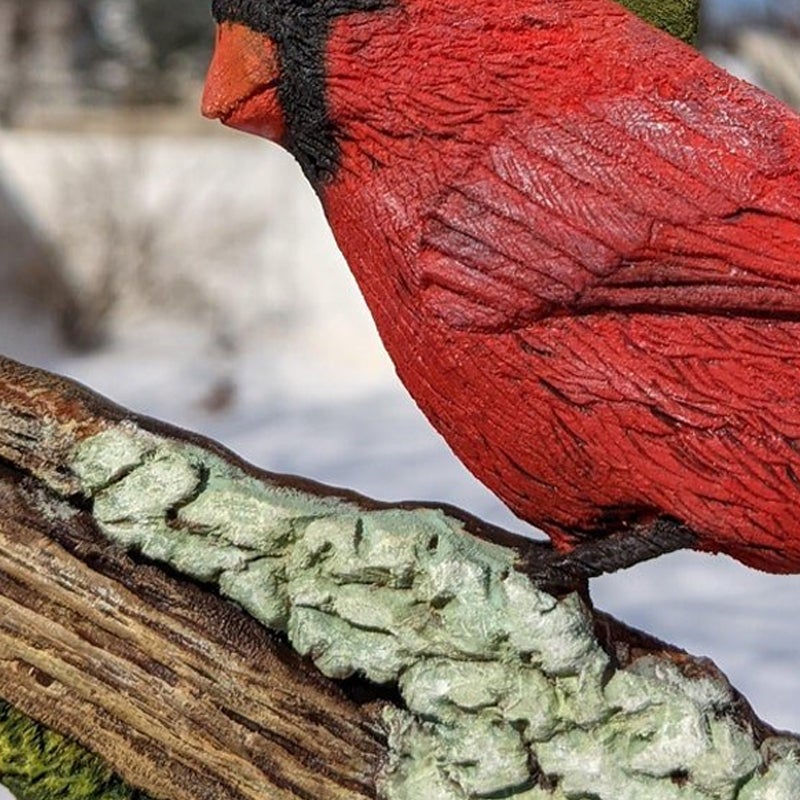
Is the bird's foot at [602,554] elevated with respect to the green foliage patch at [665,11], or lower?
lower

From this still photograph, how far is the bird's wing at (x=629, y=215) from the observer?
0.77m

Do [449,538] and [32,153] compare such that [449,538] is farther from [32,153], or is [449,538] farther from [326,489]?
[32,153]

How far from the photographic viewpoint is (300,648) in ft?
2.93

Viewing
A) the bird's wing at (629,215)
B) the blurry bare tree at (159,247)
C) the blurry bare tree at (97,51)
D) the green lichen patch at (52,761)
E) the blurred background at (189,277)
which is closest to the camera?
the bird's wing at (629,215)

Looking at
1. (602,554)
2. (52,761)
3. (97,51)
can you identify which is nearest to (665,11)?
(602,554)

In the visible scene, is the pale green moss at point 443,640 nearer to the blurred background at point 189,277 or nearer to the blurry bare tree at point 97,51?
the blurred background at point 189,277

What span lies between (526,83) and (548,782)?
448 mm

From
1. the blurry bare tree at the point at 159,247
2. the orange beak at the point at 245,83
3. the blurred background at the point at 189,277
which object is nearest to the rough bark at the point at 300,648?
the orange beak at the point at 245,83

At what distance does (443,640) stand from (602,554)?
12 centimetres

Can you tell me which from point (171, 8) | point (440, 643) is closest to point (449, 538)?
point (440, 643)

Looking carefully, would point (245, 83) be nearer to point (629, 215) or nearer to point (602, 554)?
point (629, 215)

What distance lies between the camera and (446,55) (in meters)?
0.82

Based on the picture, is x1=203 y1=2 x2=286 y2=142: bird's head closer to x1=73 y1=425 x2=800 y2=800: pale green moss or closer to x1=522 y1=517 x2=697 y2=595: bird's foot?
x1=73 y1=425 x2=800 y2=800: pale green moss

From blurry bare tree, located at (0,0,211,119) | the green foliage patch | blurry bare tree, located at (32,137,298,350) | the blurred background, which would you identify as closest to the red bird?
the green foliage patch
